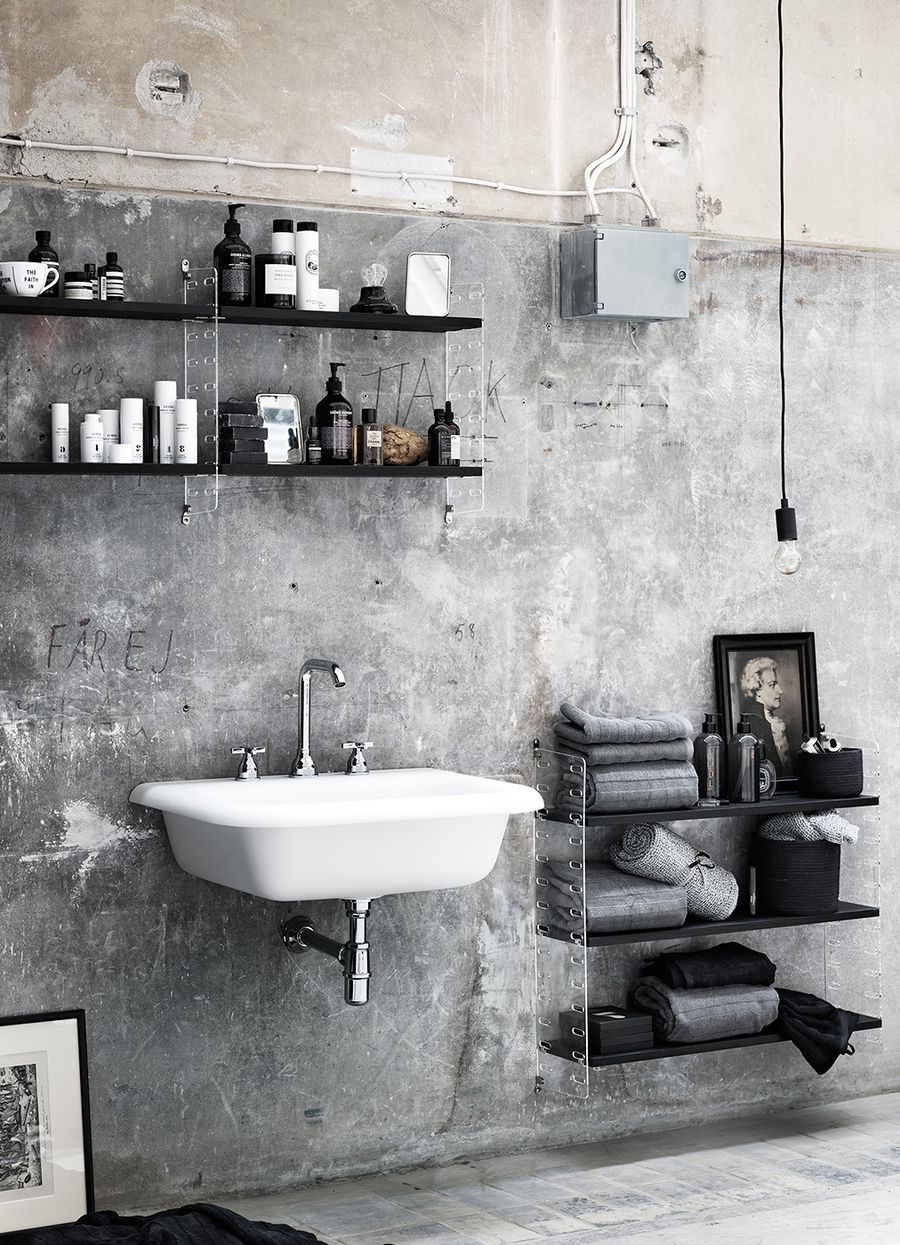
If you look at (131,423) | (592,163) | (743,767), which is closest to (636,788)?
(743,767)

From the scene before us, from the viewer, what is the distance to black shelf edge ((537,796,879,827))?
3875 mm

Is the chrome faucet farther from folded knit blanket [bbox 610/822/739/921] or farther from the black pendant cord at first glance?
the black pendant cord

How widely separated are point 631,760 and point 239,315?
57.4 inches

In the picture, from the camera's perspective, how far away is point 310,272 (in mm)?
3568

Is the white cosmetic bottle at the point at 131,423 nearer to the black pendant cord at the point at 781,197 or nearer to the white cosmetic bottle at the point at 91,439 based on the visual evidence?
the white cosmetic bottle at the point at 91,439

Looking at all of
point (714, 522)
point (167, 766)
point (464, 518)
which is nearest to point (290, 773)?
point (167, 766)

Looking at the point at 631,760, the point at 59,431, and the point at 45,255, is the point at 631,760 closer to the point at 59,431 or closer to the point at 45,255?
the point at 59,431

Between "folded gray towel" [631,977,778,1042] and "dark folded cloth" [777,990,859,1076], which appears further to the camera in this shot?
"dark folded cloth" [777,990,859,1076]

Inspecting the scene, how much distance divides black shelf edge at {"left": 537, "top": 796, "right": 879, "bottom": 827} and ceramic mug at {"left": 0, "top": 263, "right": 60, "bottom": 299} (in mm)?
1787

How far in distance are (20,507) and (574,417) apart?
1.46 metres

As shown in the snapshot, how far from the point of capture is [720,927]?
13.1 ft

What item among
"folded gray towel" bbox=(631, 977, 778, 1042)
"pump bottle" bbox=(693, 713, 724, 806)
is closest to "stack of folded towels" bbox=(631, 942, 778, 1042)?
"folded gray towel" bbox=(631, 977, 778, 1042)

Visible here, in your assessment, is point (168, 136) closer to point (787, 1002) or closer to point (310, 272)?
point (310, 272)

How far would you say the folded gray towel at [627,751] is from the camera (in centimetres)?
387
